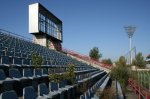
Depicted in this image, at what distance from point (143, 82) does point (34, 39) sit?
46.3ft

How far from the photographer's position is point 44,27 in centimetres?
2894

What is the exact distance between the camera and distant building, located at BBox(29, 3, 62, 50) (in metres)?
27.2

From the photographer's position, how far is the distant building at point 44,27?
27.2m

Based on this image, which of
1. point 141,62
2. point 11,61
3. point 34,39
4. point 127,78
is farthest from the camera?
point 141,62

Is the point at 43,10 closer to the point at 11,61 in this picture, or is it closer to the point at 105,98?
the point at 11,61

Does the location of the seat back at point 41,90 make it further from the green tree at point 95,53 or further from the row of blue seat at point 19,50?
the green tree at point 95,53

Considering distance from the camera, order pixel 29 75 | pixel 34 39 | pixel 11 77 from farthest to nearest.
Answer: pixel 34 39
pixel 29 75
pixel 11 77

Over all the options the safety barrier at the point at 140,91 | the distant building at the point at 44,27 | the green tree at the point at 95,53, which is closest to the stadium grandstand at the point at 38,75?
the distant building at the point at 44,27

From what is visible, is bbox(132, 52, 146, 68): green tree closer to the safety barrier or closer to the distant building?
the distant building

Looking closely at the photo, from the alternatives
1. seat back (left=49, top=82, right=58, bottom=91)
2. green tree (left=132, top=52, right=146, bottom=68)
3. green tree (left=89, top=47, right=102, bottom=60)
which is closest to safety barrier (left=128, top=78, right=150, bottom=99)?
seat back (left=49, top=82, right=58, bottom=91)

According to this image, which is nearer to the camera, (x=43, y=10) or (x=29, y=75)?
(x=29, y=75)

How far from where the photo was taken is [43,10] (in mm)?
29141

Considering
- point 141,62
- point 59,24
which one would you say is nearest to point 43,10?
point 59,24

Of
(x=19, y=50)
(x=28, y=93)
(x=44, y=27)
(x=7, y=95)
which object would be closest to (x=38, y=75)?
(x=28, y=93)
